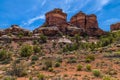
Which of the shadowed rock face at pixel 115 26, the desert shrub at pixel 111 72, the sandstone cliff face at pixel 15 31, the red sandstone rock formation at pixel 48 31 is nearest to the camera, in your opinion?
the desert shrub at pixel 111 72

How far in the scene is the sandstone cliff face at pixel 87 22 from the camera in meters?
88.8

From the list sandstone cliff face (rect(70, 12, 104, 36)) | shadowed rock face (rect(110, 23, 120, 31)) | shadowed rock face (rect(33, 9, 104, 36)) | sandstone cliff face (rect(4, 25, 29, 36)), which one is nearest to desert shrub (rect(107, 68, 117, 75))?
shadowed rock face (rect(33, 9, 104, 36))

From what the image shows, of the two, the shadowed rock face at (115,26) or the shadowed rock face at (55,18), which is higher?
the shadowed rock face at (55,18)

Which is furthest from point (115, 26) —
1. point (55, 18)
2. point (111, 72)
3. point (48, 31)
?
point (111, 72)

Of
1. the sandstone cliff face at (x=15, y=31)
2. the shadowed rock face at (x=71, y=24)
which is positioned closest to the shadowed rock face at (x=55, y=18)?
the shadowed rock face at (x=71, y=24)

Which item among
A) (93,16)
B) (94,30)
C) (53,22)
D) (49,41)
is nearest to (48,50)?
(49,41)

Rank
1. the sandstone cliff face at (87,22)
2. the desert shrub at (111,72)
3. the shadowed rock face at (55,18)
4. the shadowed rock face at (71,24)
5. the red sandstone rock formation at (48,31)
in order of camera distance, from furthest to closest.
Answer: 1. the sandstone cliff face at (87,22)
2. the shadowed rock face at (55,18)
3. the shadowed rock face at (71,24)
4. the red sandstone rock formation at (48,31)
5. the desert shrub at (111,72)

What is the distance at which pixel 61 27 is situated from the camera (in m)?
83.9

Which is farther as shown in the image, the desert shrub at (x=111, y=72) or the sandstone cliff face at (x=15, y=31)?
the sandstone cliff face at (x=15, y=31)

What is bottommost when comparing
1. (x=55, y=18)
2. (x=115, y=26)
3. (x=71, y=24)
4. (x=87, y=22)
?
(x=115, y=26)

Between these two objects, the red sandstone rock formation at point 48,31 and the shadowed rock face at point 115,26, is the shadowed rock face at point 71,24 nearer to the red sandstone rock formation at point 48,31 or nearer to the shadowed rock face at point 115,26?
the red sandstone rock formation at point 48,31

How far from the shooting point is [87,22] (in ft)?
302

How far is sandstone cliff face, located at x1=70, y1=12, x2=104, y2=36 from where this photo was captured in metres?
88.8

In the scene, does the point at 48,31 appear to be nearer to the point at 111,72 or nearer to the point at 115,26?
the point at 115,26
